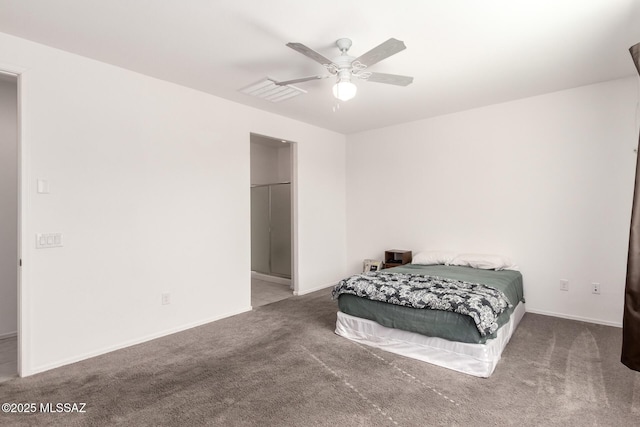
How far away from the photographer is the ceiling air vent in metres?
3.31

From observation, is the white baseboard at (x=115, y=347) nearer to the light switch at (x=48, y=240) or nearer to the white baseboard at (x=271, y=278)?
the light switch at (x=48, y=240)

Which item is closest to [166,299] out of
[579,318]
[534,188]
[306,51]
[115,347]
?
[115,347]

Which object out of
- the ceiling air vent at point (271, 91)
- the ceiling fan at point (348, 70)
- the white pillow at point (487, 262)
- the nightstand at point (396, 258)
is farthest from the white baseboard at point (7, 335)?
the white pillow at point (487, 262)

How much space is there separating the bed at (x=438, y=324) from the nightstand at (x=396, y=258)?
1092mm

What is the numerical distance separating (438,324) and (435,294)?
244mm

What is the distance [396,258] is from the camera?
479 cm

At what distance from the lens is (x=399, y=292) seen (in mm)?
2871

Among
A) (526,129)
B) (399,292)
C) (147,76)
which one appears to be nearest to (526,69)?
(526,129)

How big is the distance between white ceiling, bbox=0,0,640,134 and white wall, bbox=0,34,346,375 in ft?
1.04

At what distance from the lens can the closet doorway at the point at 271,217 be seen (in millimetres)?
5738

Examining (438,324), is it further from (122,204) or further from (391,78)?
(122,204)

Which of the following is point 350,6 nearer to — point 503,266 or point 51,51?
point 51,51

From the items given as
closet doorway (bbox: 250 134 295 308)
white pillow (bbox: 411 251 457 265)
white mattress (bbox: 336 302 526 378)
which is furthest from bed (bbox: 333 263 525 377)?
closet doorway (bbox: 250 134 295 308)

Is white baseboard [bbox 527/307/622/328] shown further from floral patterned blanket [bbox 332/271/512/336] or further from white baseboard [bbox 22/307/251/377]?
white baseboard [bbox 22/307/251/377]
